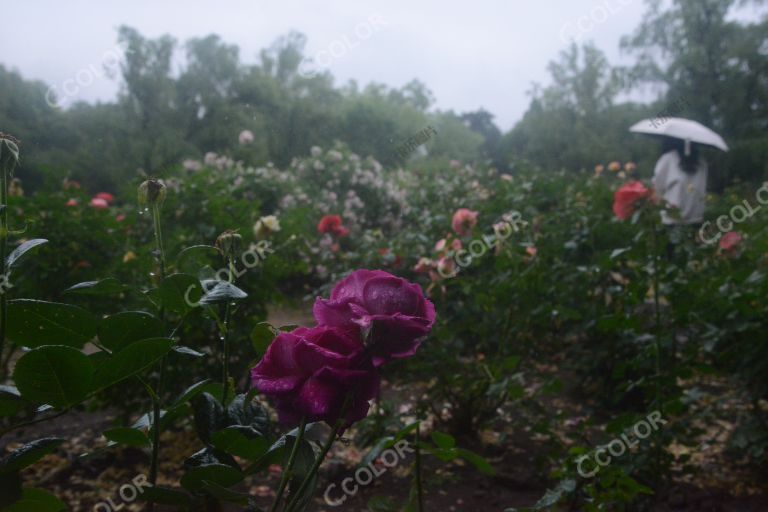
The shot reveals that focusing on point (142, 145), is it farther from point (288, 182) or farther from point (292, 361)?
point (288, 182)

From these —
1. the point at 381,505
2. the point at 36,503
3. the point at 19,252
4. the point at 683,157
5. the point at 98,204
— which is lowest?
the point at 381,505

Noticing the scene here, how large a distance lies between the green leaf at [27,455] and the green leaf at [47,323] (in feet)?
0.26

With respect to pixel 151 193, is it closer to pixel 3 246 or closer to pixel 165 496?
pixel 3 246

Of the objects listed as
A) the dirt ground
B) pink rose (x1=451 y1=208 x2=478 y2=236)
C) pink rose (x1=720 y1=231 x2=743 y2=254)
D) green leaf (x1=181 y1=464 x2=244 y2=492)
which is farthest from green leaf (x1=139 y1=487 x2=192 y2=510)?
pink rose (x1=720 y1=231 x2=743 y2=254)

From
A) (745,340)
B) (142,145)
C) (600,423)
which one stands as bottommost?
(600,423)

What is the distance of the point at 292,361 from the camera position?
477 mm

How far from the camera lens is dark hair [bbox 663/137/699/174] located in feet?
16.2

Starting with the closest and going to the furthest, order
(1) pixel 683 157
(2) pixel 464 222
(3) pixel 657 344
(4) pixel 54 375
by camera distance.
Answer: (4) pixel 54 375 < (3) pixel 657 344 < (2) pixel 464 222 < (1) pixel 683 157

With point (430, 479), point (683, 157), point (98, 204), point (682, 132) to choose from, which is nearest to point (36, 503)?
point (430, 479)

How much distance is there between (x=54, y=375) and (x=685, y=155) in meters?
5.36

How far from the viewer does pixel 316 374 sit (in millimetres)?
458

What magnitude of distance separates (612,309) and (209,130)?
3.02m

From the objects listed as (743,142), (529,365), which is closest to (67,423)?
(529,365)

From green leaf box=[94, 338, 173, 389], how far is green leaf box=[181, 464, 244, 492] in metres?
0.10
